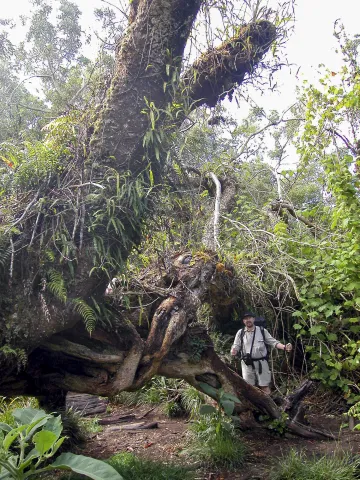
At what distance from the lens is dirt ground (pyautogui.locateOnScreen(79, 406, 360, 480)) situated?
4820mm

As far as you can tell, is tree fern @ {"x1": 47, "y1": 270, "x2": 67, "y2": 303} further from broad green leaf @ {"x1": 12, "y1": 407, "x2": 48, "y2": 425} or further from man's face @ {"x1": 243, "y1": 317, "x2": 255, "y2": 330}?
man's face @ {"x1": 243, "y1": 317, "x2": 255, "y2": 330}

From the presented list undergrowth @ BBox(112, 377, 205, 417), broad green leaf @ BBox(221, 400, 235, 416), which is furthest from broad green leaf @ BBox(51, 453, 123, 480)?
undergrowth @ BBox(112, 377, 205, 417)

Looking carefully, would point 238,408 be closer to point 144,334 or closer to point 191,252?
point 144,334

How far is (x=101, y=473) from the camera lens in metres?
2.81

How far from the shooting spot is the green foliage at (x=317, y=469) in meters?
4.16

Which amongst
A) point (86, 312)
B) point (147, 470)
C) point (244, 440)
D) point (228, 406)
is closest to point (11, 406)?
point (147, 470)

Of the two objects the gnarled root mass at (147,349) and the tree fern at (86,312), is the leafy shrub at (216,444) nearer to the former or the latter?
the gnarled root mass at (147,349)

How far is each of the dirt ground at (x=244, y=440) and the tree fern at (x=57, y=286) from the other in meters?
2.66

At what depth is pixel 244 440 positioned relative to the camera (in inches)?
220

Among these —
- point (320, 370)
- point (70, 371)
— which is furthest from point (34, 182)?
point (320, 370)

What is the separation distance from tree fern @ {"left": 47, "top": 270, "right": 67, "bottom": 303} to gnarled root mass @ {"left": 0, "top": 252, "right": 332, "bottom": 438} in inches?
26.1

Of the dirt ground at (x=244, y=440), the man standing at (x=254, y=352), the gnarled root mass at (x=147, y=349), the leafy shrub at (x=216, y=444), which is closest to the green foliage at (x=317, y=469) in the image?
the dirt ground at (x=244, y=440)

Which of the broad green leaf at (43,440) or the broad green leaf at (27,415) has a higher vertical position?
the broad green leaf at (27,415)

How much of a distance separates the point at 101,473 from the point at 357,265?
3.94 m
